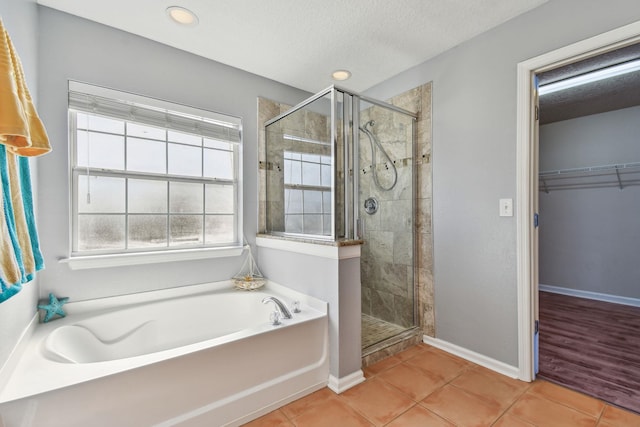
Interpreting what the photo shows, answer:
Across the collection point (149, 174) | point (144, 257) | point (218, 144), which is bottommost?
point (144, 257)

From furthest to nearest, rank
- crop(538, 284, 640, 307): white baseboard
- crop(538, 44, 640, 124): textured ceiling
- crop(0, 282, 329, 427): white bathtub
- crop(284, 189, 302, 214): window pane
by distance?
1. crop(538, 284, 640, 307): white baseboard
2. crop(284, 189, 302, 214): window pane
3. crop(538, 44, 640, 124): textured ceiling
4. crop(0, 282, 329, 427): white bathtub

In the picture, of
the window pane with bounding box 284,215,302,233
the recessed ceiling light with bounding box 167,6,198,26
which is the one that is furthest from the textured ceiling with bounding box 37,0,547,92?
the window pane with bounding box 284,215,302,233

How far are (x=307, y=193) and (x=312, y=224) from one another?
0.91 feet

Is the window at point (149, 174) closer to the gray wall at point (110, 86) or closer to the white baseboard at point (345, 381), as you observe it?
the gray wall at point (110, 86)

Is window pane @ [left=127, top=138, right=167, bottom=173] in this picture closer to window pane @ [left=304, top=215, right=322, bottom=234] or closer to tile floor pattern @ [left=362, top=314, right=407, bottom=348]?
window pane @ [left=304, top=215, right=322, bottom=234]

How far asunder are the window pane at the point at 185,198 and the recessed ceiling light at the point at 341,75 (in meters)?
1.56

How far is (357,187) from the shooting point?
2189 mm

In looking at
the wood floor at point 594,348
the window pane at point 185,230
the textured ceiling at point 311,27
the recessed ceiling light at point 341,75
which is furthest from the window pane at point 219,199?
the wood floor at point 594,348

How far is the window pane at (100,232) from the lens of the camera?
199cm

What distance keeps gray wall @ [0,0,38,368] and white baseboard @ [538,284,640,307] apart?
5315mm

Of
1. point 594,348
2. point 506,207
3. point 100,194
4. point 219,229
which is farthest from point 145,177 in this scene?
point 594,348

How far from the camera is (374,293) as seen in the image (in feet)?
9.32

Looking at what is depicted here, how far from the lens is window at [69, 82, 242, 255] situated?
78.4 inches

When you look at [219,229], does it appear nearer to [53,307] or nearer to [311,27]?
[53,307]
